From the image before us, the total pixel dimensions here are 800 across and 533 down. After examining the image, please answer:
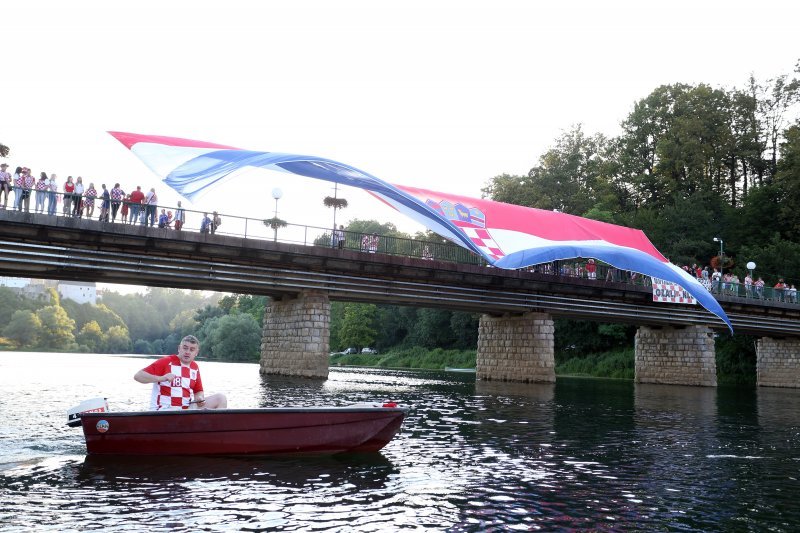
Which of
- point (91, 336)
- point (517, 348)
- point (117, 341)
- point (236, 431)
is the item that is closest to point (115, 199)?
point (236, 431)

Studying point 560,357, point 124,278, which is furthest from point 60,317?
point 124,278

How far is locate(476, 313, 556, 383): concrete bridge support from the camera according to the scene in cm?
4716

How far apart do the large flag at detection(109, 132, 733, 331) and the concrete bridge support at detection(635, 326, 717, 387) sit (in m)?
17.0

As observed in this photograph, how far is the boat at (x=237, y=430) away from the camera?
40.9 feet

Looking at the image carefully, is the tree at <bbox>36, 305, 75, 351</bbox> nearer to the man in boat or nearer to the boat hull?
the boat hull

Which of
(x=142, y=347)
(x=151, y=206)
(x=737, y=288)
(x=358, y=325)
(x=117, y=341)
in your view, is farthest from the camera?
(x=142, y=347)

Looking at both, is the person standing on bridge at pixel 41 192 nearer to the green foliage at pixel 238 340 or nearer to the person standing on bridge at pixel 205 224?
the person standing on bridge at pixel 205 224

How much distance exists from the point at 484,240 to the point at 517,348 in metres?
18.3

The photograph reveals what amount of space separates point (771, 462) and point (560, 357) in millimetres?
64191

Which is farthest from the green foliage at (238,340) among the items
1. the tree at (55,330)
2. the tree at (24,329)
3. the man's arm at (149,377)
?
the man's arm at (149,377)

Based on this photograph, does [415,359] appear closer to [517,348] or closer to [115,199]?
[517,348]

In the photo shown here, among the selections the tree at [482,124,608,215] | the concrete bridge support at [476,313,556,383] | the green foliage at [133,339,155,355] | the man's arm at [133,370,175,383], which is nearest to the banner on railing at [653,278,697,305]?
the concrete bridge support at [476,313,556,383]

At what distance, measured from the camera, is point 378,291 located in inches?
1661

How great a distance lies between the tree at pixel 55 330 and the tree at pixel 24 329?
2.21 metres
